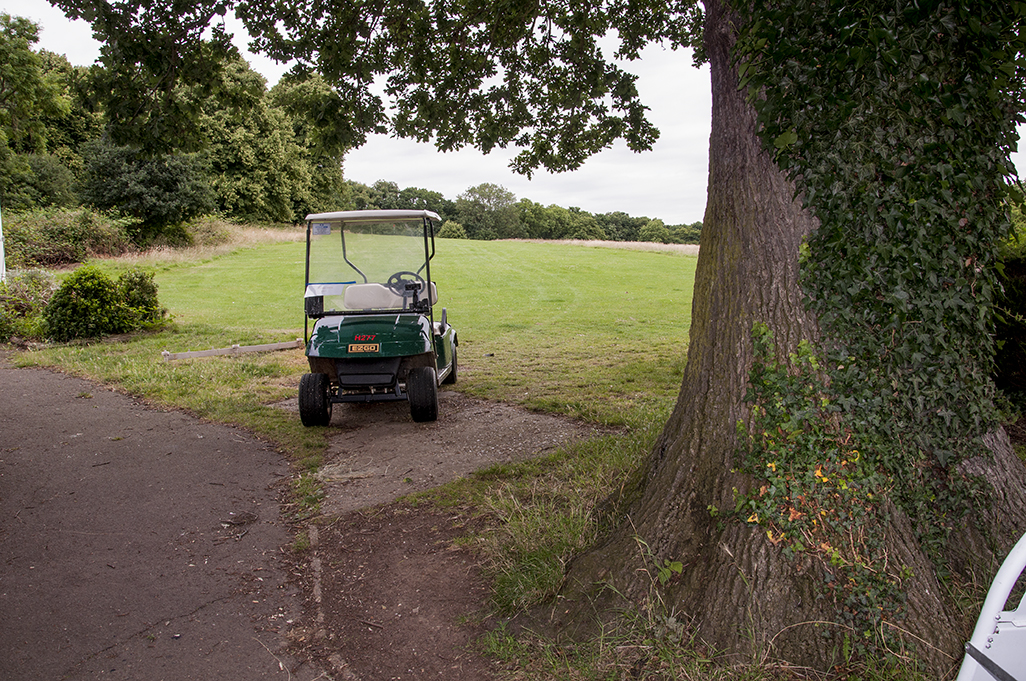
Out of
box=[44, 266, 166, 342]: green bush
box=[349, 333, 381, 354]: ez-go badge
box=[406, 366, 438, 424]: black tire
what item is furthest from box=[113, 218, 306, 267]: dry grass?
box=[406, 366, 438, 424]: black tire

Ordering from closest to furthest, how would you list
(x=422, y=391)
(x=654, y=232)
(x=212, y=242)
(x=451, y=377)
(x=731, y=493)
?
(x=731, y=493) < (x=422, y=391) < (x=451, y=377) < (x=212, y=242) < (x=654, y=232)

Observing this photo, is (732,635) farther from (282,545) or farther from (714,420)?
(282,545)

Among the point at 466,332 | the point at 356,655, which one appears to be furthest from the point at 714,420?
the point at 466,332

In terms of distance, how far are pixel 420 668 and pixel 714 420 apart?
172cm

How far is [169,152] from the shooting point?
6684 mm

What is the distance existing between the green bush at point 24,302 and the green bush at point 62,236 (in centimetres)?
785

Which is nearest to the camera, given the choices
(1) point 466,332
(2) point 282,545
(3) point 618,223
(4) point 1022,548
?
(4) point 1022,548

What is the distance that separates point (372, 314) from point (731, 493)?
15.4 ft

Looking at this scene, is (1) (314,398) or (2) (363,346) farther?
(1) (314,398)

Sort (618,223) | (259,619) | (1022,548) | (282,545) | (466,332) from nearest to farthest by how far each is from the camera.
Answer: (1022,548), (259,619), (282,545), (466,332), (618,223)

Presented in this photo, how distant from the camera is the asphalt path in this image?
9.88 ft

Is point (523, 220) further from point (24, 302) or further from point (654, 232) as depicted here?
point (24, 302)

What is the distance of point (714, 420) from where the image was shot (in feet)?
10.3

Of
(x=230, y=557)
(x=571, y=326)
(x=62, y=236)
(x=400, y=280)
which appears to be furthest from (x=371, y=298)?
(x=62, y=236)
